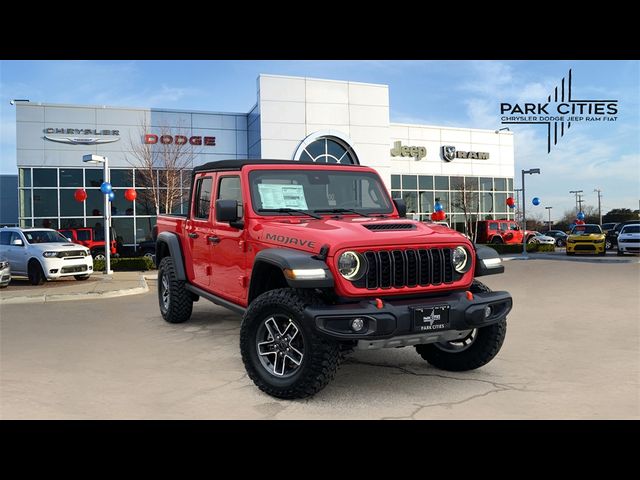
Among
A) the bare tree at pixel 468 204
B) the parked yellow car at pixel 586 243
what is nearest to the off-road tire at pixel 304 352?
the parked yellow car at pixel 586 243

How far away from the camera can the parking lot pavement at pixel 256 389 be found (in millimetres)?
4527

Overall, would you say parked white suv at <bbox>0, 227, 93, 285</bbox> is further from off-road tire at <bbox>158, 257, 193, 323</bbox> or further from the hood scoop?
the hood scoop

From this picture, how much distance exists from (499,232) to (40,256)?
26.3 meters

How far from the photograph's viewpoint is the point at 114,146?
95.5ft

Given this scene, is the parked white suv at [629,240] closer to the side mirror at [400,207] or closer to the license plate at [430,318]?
the side mirror at [400,207]

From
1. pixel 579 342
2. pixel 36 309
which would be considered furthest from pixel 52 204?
pixel 579 342

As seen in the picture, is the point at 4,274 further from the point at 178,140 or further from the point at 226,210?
the point at 178,140

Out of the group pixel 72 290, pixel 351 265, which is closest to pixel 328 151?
pixel 72 290

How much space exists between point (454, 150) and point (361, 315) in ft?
118

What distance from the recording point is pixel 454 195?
38.9m

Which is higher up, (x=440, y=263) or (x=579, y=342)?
(x=440, y=263)

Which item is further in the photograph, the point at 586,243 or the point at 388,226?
the point at 586,243

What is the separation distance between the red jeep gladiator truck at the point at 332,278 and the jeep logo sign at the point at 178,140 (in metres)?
24.4

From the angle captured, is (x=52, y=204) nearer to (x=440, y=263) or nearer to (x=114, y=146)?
(x=114, y=146)
